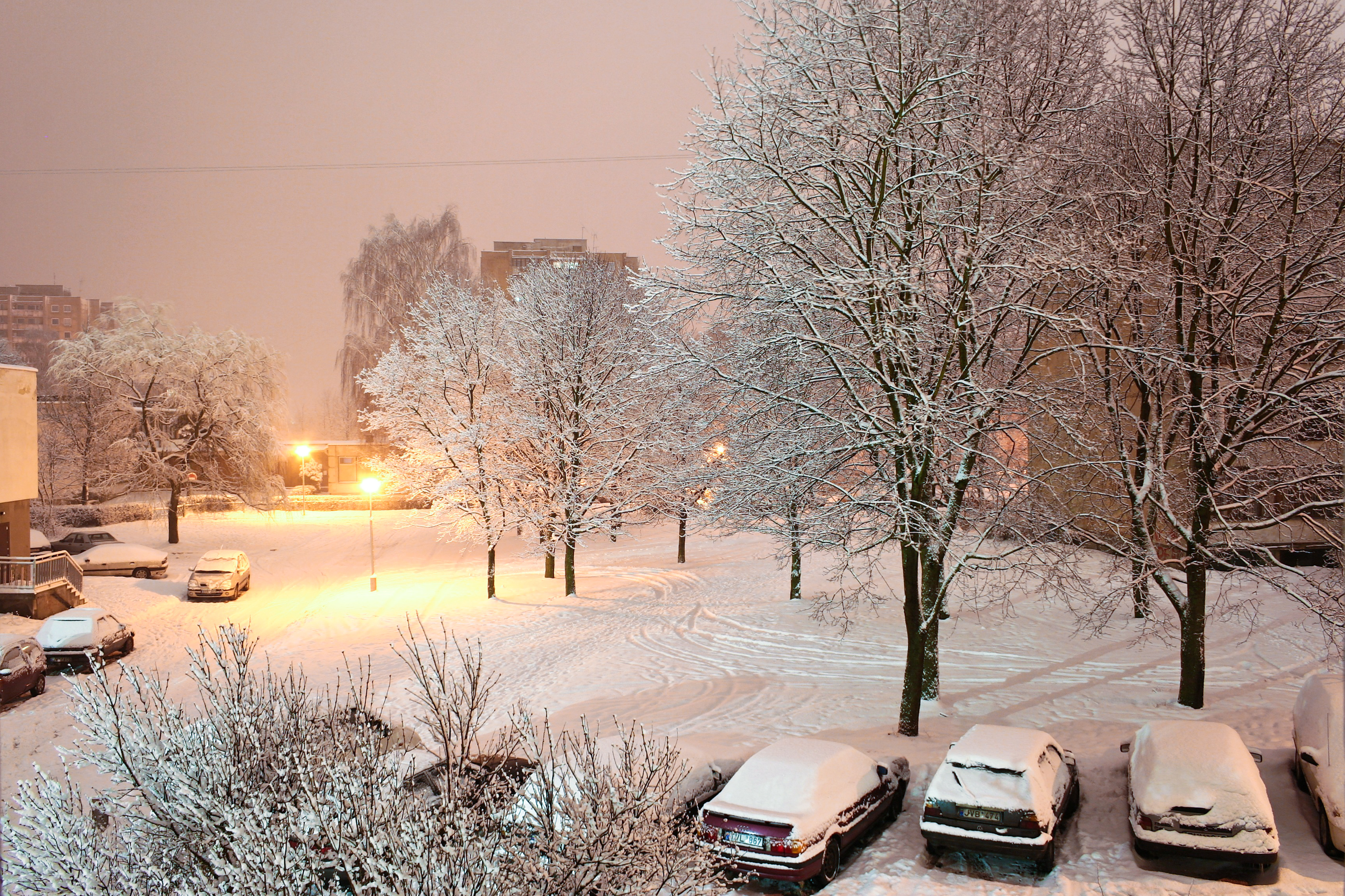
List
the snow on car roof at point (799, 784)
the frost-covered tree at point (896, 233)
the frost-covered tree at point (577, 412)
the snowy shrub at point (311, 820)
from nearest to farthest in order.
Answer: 1. the snowy shrub at point (311, 820)
2. the snow on car roof at point (799, 784)
3. the frost-covered tree at point (896, 233)
4. the frost-covered tree at point (577, 412)

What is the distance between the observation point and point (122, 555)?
3000 cm

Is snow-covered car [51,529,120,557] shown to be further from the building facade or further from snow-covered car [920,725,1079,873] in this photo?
snow-covered car [920,725,1079,873]

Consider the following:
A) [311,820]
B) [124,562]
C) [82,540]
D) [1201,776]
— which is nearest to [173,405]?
[82,540]

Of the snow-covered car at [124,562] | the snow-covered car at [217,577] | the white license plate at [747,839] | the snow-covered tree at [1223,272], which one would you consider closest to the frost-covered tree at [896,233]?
the snow-covered tree at [1223,272]

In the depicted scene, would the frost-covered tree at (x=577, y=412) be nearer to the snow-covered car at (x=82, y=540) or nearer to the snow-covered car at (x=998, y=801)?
the snow-covered car at (x=998, y=801)

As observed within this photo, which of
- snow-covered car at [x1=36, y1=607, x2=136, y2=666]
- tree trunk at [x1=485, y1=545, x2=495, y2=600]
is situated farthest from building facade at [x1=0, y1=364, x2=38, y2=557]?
tree trunk at [x1=485, y1=545, x2=495, y2=600]

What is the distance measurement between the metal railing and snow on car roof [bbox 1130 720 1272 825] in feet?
88.6

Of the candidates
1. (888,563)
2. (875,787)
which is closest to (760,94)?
(875,787)

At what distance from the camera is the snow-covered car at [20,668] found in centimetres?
1573

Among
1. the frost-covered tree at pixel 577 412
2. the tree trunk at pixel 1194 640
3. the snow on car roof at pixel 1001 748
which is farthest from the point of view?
the frost-covered tree at pixel 577 412

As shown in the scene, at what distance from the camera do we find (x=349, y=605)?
81.8 feet

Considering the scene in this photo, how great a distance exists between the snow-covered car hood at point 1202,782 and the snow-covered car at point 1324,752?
1.76ft

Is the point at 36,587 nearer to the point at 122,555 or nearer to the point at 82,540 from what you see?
the point at 122,555

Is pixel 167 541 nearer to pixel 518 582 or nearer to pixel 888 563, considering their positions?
pixel 518 582
